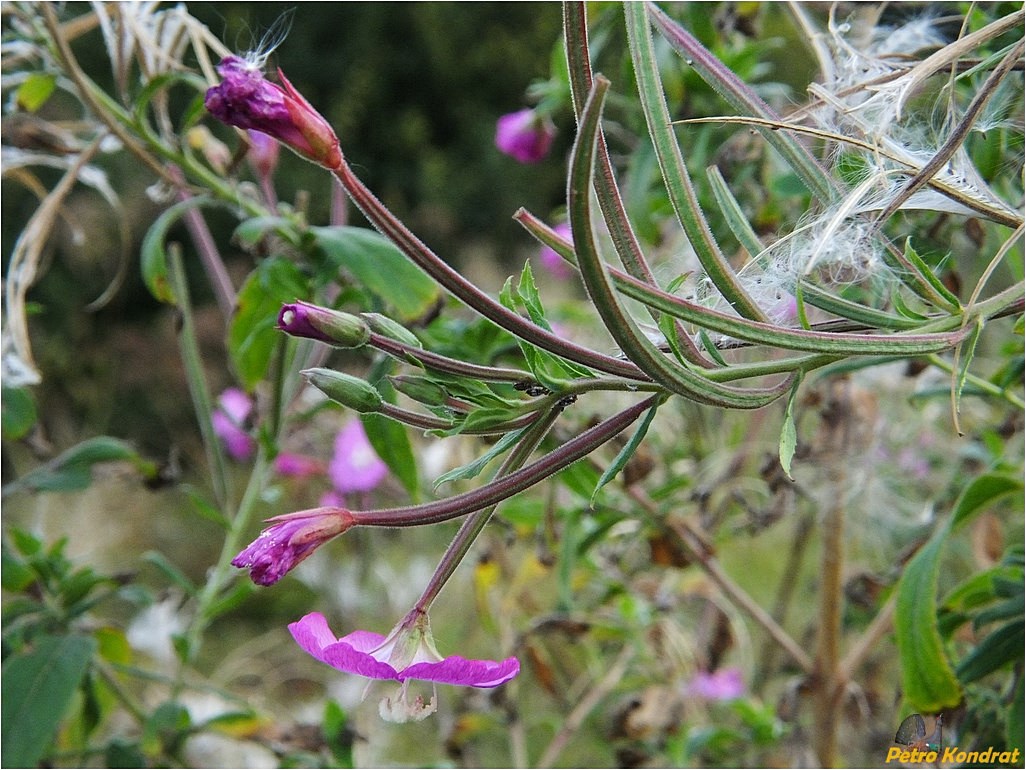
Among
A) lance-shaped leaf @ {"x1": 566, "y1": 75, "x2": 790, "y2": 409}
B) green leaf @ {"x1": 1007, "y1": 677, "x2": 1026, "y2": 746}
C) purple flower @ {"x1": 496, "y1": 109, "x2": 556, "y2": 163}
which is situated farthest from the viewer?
purple flower @ {"x1": 496, "y1": 109, "x2": 556, "y2": 163}

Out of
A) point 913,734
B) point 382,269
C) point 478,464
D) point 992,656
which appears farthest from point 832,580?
point 478,464

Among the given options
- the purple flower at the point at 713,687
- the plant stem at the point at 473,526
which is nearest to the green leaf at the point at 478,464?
the plant stem at the point at 473,526

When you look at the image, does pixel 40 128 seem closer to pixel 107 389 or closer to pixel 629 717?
pixel 629 717

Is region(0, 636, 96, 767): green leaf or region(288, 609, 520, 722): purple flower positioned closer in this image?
region(288, 609, 520, 722): purple flower

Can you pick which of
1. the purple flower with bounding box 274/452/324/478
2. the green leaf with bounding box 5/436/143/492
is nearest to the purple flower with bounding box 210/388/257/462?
the purple flower with bounding box 274/452/324/478

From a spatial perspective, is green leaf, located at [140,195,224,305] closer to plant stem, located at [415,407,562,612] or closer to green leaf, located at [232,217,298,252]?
green leaf, located at [232,217,298,252]

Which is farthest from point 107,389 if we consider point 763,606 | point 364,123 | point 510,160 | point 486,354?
point 486,354

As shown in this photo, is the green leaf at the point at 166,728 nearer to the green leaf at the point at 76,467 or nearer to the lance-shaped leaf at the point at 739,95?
the green leaf at the point at 76,467
